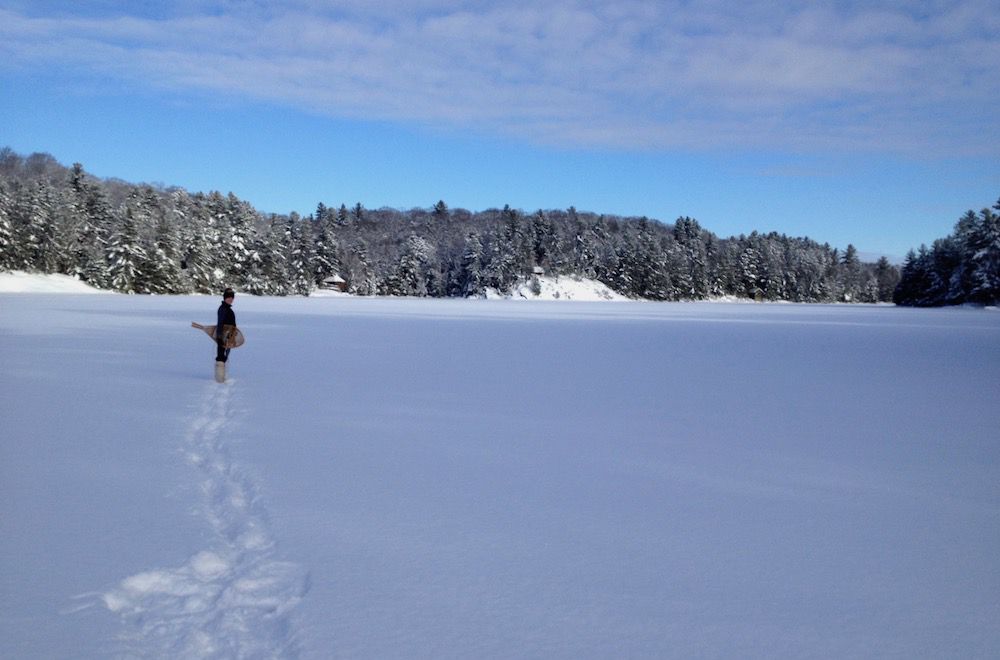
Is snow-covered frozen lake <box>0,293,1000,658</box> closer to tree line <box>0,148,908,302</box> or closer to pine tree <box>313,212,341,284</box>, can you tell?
tree line <box>0,148,908,302</box>

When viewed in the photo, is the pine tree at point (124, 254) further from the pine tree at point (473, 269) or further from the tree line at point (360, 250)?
the pine tree at point (473, 269)

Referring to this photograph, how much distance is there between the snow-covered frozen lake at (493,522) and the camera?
3.41 meters

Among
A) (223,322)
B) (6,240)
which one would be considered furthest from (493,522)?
(6,240)

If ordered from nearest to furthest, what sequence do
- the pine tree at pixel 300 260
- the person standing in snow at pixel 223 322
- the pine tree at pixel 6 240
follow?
the person standing in snow at pixel 223 322
the pine tree at pixel 6 240
the pine tree at pixel 300 260

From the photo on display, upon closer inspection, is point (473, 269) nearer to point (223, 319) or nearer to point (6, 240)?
point (6, 240)

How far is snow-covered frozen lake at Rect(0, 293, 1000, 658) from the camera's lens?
3.41 meters

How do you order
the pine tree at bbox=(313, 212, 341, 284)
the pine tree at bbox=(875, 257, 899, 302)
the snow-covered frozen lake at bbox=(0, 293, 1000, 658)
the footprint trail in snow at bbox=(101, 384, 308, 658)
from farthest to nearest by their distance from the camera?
the pine tree at bbox=(875, 257, 899, 302) < the pine tree at bbox=(313, 212, 341, 284) < the snow-covered frozen lake at bbox=(0, 293, 1000, 658) < the footprint trail in snow at bbox=(101, 384, 308, 658)

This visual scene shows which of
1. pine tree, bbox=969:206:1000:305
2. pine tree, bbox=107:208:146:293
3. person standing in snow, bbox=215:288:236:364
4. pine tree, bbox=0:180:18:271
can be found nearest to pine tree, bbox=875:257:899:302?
pine tree, bbox=969:206:1000:305

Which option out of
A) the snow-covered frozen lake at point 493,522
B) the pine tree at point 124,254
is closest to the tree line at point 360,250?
the pine tree at point 124,254

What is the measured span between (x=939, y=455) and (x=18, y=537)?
8.03 m

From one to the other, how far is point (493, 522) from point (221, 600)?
1913mm

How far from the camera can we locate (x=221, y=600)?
3.65 m

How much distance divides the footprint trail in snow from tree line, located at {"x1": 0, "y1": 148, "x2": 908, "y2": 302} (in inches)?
2561

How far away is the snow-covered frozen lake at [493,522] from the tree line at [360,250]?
6159cm
